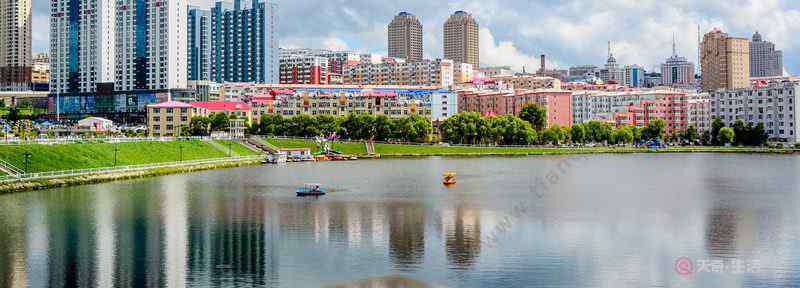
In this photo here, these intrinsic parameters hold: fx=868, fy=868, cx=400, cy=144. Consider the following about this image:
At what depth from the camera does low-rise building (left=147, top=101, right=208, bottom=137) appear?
12356 centimetres

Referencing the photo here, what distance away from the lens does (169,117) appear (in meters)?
Answer: 124

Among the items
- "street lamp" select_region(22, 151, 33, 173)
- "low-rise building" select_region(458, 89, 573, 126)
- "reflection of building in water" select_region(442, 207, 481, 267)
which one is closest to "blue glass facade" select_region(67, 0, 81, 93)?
"low-rise building" select_region(458, 89, 573, 126)

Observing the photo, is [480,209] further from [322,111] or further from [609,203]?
[322,111]

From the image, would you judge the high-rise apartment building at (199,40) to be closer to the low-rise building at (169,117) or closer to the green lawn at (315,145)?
the low-rise building at (169,117)

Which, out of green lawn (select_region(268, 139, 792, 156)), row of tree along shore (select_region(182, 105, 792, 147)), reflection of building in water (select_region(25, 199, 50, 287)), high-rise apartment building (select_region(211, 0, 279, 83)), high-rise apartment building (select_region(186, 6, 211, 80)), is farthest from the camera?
high-rise apartment building (select_region(186, 6, 211, 80))

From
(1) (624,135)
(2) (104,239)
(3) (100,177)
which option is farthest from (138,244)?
(1) (624,135)

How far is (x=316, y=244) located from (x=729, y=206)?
25140mm

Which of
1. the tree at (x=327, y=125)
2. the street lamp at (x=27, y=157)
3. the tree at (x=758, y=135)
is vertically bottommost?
the street lamp at (x=27, y=157)

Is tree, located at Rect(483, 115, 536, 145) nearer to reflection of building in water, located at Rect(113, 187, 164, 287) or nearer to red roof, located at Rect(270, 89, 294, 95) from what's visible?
red roof, located at Rect(270, 89, 294, 95)

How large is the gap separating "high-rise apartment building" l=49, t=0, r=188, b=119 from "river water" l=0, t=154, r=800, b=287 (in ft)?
306

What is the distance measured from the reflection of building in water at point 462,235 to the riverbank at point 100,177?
84.2 feet

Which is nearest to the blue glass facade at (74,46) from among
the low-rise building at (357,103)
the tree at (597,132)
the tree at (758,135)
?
the low-rise building at (357,103)

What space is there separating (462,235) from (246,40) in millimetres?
144259

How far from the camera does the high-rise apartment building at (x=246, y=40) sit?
172 metres
